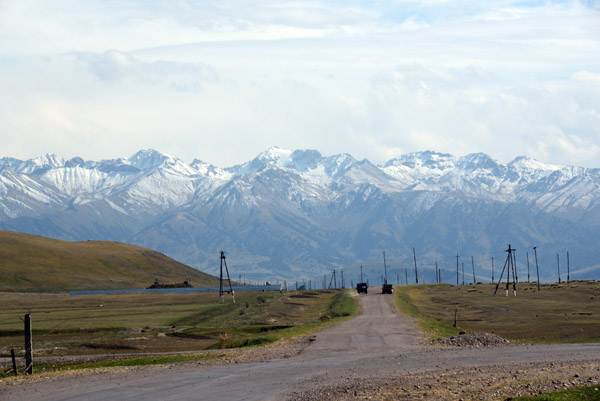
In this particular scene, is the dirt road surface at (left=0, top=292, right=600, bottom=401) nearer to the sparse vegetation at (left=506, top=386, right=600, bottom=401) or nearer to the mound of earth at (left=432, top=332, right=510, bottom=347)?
the sparse vegetation at (left=506, top=386, right=600, bottom=401)

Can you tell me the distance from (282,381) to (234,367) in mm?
5498

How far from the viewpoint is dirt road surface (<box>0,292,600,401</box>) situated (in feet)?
93.7

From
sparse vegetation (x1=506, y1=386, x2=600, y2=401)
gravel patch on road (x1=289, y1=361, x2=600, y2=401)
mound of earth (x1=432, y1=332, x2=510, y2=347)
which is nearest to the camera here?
sparse vegetation (x1=506, y1=386, x2=600, y2=401)

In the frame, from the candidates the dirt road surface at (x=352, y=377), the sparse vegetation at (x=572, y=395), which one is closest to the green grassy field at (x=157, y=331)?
the dirt road surface at (x=352, y=377)

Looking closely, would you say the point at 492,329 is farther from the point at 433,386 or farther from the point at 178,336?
the point at 433,386

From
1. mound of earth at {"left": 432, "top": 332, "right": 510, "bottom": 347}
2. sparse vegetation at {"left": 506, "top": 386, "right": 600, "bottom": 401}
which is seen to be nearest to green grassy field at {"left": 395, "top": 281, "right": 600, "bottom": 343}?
mound of earth at {"left": 432, "top": 332, "right": 510, "bottom": 347}

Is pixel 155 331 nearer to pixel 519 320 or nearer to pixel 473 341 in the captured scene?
pixel 473 341

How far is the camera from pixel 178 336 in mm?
61250

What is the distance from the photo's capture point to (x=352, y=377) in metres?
32.1

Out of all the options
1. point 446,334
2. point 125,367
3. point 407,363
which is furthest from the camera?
point 446,334

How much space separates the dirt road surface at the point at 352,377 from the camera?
1124 inches

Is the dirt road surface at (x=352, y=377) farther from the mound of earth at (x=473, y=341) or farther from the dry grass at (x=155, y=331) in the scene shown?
the dry grass at (x=155, y=331)

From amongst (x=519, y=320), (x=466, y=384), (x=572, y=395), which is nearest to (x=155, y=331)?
(x=519, y=320)

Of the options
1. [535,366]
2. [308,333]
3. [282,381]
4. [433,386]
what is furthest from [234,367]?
[308,333]
